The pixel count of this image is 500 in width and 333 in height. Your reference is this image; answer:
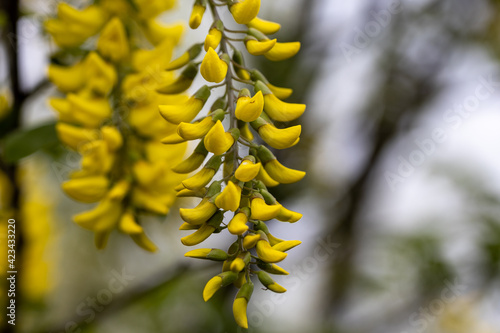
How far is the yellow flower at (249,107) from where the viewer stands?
39 centimetres

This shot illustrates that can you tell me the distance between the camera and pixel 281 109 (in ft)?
1.47

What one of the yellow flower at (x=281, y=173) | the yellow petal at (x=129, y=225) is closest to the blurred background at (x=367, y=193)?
the yellow petal at (x=129, y=225)

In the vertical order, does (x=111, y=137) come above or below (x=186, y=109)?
below

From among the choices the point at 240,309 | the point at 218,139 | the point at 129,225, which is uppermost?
the point at 218,139

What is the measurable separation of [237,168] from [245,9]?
0.15 meters

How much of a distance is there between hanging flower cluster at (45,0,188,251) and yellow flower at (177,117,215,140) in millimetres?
237

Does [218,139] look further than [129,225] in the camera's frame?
No

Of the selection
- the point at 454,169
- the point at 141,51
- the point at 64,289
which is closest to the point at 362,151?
the point at 454,169

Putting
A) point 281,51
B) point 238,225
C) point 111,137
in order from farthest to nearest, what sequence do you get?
point 111,137, point 281,51, point 238,225

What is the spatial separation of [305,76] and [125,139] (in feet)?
2.44

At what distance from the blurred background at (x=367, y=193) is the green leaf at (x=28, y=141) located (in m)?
0.47

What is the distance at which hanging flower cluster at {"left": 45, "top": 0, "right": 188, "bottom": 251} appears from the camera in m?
0.65

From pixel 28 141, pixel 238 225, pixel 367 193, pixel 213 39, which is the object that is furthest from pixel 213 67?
pixel 367 193

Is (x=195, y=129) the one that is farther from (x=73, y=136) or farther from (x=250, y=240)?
(x=73, y=136)
